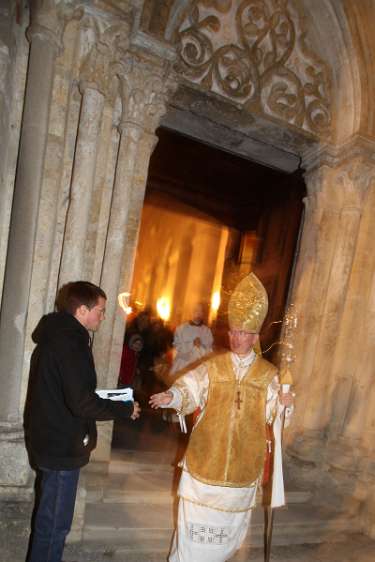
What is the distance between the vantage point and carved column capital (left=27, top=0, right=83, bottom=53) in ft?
8.89

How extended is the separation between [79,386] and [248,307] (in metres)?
1.19

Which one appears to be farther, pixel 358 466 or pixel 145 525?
pixel 358 466

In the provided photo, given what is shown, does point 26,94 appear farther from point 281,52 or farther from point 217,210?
point 217,210

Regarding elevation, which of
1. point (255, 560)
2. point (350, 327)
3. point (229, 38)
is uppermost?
point (229, 38)

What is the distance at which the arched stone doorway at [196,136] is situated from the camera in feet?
9.27

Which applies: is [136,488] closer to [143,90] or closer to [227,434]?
[227,434]

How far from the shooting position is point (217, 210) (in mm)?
8922

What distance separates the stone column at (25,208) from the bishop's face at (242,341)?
5.11 ft

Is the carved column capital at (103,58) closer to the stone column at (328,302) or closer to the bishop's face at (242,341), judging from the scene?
the bishop's face at (242,341)

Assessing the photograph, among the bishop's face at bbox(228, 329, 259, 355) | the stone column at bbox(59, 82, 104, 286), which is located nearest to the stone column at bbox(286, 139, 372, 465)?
the bishop's face at bbox(228, 329, 259, 355)

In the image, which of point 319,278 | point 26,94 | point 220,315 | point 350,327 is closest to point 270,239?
point 319,278

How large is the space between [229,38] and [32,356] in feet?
12.1

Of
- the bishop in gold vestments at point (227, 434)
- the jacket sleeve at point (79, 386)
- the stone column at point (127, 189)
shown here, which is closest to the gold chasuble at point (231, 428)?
the bishop in gold vestments at point (227, 434)

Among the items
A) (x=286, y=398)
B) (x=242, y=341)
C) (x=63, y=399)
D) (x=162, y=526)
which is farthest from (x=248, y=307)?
(x=162, y=526)
